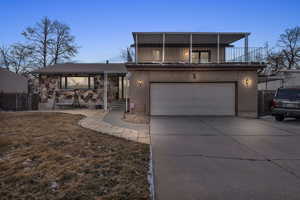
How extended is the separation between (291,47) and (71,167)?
3328 centimetres

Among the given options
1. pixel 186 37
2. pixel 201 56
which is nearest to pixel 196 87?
pixel 186 37

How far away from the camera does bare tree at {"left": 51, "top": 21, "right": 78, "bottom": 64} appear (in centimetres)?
2739

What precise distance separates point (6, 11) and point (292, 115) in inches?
895

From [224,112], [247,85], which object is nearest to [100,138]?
[224,112]

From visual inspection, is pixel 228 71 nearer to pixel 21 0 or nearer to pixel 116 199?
pixel 116 199

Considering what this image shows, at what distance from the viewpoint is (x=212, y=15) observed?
58.3 feet

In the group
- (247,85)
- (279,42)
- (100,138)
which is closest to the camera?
(100,138)

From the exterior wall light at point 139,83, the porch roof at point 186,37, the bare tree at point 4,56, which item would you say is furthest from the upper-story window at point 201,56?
the bare tree at point 4,56

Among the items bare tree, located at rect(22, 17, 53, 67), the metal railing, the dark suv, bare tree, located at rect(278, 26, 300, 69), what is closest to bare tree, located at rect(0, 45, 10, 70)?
bare tree, located at rect(22, 17, 53, 67)

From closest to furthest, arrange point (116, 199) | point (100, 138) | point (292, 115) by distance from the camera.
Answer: point (116, 199) < point (100, 138) < point (292, 115)

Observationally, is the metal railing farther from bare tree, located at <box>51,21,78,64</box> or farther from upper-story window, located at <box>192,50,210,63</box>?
bare tree, located at <box>51,21,78,64</box>

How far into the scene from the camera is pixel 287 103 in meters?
9.79

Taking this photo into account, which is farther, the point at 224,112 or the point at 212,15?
the point at 212,15

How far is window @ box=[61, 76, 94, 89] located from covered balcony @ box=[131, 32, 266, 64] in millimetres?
4770
